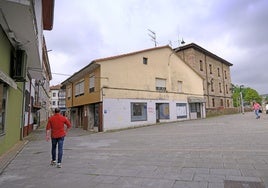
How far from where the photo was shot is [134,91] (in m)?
21.4

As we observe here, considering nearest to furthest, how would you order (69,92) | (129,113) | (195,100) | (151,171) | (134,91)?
1. (151,171)
2. (129,113)
3. (134,91)
4. (195,100)
5. (69,92)

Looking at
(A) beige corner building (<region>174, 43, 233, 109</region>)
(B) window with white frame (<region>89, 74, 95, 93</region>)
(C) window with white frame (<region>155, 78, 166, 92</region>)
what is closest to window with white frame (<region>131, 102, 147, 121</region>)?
(C) window with white frame (<region>155, 78, 166, 92</region>)

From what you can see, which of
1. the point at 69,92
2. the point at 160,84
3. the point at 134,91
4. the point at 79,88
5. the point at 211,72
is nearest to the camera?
the point at 134,91

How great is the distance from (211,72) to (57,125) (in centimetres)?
3512

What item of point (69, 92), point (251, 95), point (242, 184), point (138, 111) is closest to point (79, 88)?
point (69, 92)

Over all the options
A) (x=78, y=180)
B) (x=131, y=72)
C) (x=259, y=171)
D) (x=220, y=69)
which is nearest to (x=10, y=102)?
(x=78, y=180)

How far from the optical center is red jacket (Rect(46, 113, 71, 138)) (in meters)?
6.74

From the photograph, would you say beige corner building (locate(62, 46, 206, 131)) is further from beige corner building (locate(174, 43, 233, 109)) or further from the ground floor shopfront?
beige corner building (locate(174, 43, 233, 109))

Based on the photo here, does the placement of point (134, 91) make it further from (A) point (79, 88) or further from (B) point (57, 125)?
(B) point (57, 125)

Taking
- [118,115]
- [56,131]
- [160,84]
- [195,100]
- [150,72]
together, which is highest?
[150,72]

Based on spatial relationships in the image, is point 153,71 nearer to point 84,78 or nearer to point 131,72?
point 131,72

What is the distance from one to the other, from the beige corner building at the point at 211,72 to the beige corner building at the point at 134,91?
682 centimetres

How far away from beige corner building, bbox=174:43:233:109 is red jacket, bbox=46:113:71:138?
2729cm

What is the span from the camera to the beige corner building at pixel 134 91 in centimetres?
1956
